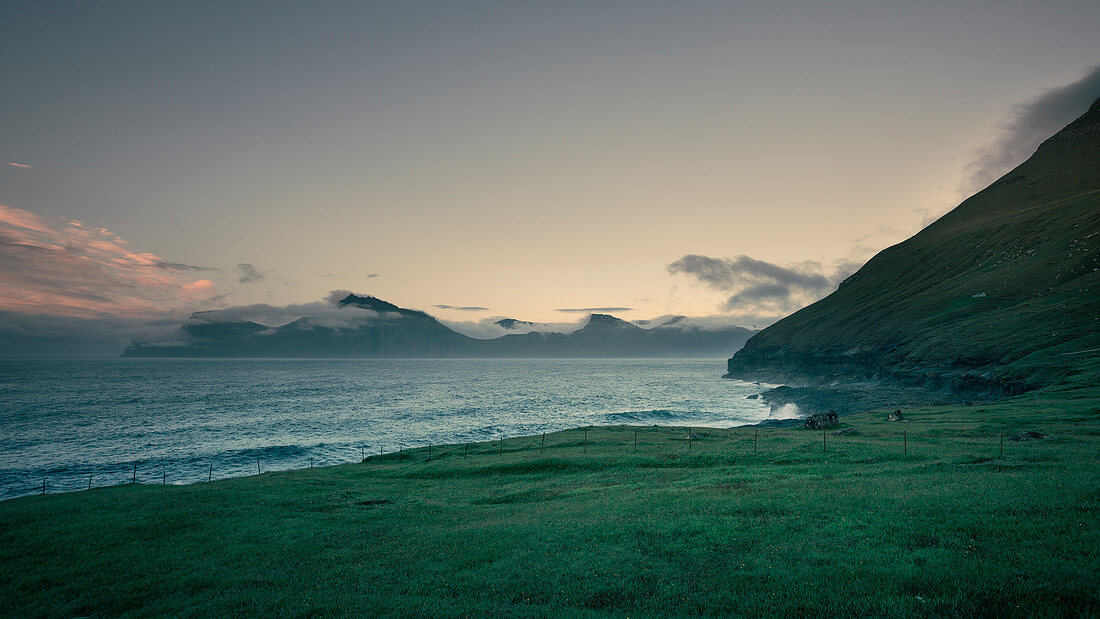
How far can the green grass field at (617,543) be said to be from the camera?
1833cm

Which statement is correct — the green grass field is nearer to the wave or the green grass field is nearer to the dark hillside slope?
the dark hillside slope

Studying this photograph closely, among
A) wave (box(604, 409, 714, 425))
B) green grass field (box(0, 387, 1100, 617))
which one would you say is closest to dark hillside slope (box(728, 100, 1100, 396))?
wave (box(604, 409, 714, 425))

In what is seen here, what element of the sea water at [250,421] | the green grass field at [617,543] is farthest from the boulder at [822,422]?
the sea water at [250,421]

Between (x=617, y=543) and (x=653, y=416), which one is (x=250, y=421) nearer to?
(x=653, y=416)

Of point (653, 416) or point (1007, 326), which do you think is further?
point (1007, 326)

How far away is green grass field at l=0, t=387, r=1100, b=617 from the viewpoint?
18.3m

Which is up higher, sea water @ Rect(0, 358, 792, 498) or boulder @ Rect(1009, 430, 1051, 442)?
boulder @ Rect(1009, 430, 1051, 442)

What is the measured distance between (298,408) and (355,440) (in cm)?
5337

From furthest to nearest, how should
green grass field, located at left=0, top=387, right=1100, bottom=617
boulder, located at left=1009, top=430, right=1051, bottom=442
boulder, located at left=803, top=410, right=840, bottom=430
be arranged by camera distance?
boulder, located at left=803, top=410, right=840, bottom=430, boulder, located at left=1009, top=430, right=1051, bottom=442, green grass field, located at left=0, top=387, right=1100, bottom=617

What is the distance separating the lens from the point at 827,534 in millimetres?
23531

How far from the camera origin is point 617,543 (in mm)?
25391

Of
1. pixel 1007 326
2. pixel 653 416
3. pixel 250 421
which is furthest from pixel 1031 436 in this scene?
pixel 250 421

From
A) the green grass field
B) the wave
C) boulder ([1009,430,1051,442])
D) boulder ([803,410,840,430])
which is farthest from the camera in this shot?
the wave

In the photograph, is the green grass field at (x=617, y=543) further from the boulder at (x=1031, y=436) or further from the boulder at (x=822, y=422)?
the boulder at (x=822, y=422)
